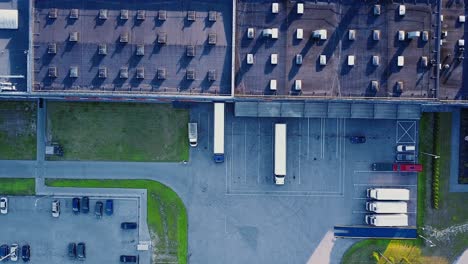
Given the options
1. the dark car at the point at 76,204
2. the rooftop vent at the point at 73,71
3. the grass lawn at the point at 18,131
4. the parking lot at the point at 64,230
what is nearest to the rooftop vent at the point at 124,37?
the rooftop vent at the point at 73,71

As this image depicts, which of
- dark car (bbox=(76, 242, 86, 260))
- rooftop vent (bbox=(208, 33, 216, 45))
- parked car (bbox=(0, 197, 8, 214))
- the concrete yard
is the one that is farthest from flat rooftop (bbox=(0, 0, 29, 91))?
the concrete yard

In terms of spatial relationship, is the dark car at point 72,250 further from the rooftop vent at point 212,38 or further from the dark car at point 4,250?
the rooftop vent at point 212,38

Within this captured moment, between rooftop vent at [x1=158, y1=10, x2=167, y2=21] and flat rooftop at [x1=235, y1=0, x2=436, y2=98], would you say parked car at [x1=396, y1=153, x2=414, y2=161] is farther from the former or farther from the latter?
rooftop vent at [x1=158, y1=10, x2=167, y2=21]

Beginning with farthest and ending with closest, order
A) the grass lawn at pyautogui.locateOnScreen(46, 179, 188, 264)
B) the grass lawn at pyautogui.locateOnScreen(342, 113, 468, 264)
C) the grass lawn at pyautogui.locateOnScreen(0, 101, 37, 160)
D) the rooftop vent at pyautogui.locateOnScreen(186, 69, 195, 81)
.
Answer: the grass lawn at pyautogui.locateOnScreen(342, 113, 468, 264) → the grass lawn at pyautogui.locateOnScreen(46, 179, 188, 264) → the grass lawn at pyautogui.locateOnScreen(0, 101, 37, 160) → the rooftop vent at pyautogui.locateOnScreen(186, 69, 195, 81)

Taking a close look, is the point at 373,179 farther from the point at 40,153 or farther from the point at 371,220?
the point at 40,153

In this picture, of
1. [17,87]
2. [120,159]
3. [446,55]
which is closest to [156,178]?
[120,159]

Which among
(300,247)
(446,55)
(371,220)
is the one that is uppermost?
(446,55)
